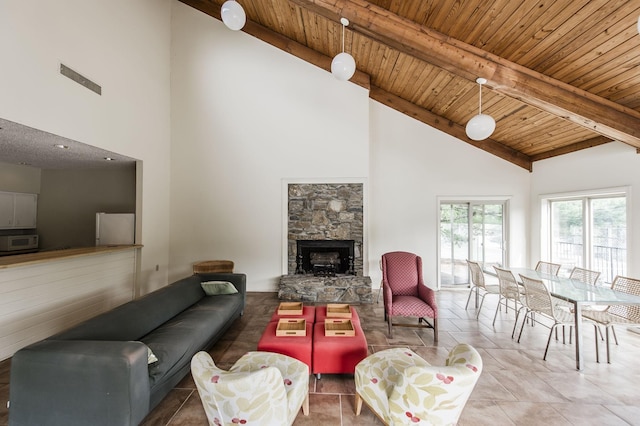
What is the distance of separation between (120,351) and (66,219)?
5.23 m

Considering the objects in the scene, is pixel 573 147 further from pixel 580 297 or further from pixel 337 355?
pixel 337 355

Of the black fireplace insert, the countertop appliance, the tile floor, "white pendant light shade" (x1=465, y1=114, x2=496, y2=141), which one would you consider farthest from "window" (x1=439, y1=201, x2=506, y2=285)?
the countertop appliance

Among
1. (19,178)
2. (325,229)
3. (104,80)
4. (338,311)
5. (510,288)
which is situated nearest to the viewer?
(338,311)

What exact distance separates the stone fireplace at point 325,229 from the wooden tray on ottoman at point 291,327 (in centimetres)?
233

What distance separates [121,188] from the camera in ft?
17.0

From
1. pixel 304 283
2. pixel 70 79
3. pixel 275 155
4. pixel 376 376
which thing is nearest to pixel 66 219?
pixel 70 79

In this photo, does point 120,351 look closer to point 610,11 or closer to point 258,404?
point 258,404

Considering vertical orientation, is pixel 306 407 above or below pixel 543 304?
below

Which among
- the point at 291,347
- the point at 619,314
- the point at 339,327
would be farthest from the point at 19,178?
the point at 619,314

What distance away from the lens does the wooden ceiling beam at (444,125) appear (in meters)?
5.30

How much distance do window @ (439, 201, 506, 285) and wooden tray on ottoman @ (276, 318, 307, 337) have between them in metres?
3.93

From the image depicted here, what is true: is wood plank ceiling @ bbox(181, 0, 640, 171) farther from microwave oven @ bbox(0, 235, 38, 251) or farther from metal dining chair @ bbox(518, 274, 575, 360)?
microwave oven @ bbox(0, 235, 38, 251)

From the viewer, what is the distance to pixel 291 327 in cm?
262

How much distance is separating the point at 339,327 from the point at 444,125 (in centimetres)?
464
